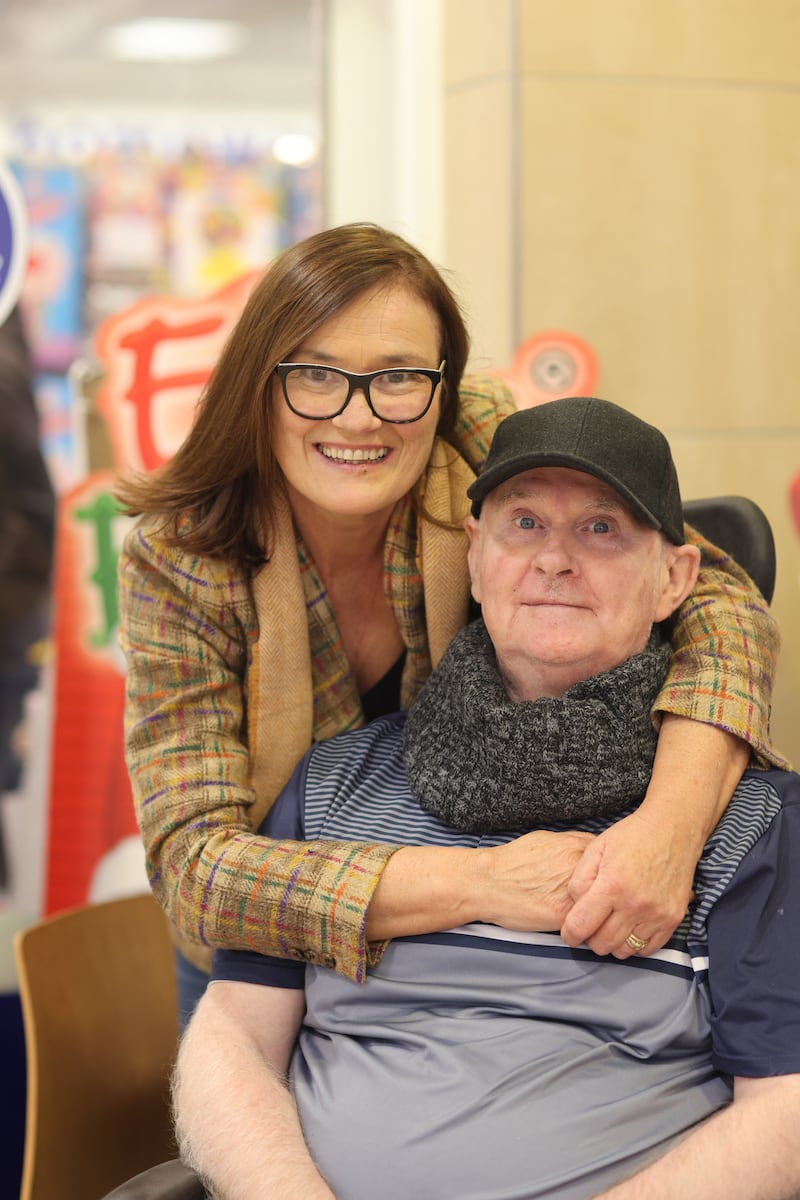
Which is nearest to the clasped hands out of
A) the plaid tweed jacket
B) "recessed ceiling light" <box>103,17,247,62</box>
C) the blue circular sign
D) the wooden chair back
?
the plaid tweed jacket

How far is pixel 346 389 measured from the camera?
157 centimetres

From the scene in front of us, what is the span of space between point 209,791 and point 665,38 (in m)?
2.24

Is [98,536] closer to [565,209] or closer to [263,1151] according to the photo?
[565,209]

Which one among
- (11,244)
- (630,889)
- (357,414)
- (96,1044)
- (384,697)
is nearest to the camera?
(630,889)

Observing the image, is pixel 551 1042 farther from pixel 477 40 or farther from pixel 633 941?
pixel 477 40

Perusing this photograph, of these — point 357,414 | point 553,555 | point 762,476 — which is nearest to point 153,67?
point 762,476

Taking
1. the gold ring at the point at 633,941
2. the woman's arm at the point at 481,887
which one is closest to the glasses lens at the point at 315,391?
the woman's arm at the point at 481,887

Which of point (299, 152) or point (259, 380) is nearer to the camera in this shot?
point (259, 380)

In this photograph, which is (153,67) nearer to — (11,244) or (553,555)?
(11,244)

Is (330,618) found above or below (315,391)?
below

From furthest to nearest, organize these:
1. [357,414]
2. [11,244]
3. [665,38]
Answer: [11,244], [665,38], [357,414]

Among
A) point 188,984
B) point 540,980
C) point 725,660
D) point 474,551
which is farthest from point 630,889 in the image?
point 188,984

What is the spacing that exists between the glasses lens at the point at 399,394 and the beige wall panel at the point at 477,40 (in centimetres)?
154

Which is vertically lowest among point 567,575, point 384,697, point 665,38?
point 384,697
